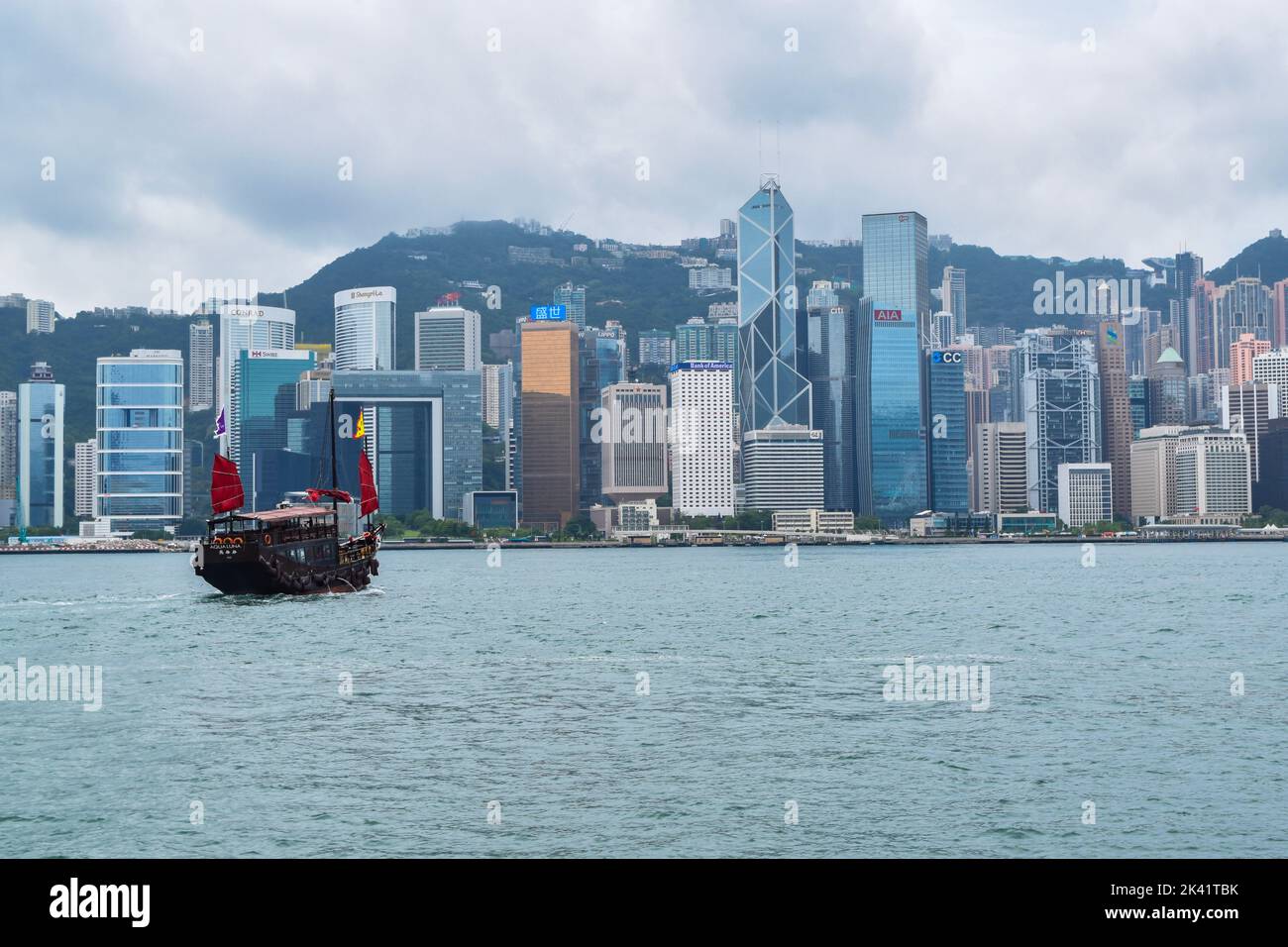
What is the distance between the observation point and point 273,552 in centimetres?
8950

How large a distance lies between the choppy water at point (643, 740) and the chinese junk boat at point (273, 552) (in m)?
12.5

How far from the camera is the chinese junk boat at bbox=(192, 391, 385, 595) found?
8875 centimetres

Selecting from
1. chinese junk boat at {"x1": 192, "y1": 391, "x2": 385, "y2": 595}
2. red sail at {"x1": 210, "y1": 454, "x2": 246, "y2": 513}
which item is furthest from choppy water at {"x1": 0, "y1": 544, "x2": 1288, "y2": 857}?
red sail at {"x1": 210, "y1": 454, "x2": 246, "y2": 513}

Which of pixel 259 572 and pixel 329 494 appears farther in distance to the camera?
pixel 329 494

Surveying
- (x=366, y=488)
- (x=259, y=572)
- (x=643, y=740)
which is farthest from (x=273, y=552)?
(x=643, y=740)

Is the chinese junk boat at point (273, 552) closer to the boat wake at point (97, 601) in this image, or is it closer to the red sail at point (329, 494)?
the red sail at point (329, 494)

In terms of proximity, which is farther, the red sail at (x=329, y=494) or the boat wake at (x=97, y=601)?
the red sail at (x=329, y=494)

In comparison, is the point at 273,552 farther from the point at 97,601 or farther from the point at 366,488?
the point at 366,488

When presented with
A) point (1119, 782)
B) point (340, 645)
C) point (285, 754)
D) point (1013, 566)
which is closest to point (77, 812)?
point (285, 754)

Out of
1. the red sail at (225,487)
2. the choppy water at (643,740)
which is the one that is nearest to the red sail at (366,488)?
the red sail at (225,487)

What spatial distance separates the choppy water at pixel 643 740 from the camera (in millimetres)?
25859

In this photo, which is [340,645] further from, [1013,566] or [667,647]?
[1013,566]

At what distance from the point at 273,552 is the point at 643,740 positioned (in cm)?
5973
